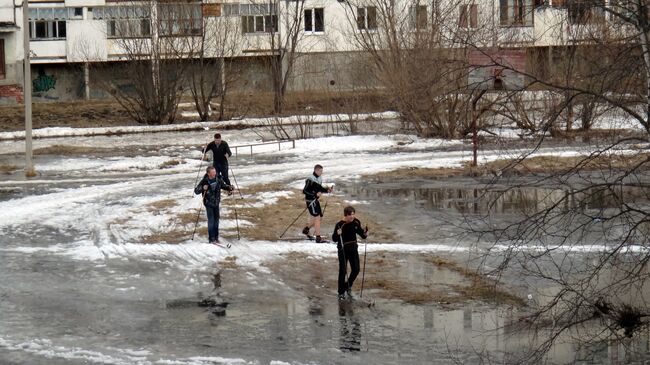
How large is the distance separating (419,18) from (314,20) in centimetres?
2227

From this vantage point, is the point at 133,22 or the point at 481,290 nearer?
the point at 481,290

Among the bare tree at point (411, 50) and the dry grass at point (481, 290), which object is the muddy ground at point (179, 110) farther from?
the dry grass at point (481, 290)

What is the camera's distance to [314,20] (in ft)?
209

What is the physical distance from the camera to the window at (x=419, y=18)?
4199 centimetres

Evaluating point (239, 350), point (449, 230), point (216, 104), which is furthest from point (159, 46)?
point (239, 350)

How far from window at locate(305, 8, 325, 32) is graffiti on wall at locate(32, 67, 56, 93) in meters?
15.8

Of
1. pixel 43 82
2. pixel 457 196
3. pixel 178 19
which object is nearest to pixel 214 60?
pixel 178 19

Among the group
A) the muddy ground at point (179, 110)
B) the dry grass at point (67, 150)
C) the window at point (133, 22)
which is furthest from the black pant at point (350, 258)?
the window at point (133, 22)

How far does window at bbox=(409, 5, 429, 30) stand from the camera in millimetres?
41987

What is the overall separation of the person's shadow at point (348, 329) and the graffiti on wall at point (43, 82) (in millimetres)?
50918

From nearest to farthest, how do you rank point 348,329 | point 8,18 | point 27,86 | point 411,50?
point 348,329 → point 27,86 → point 411,50 → point 8,18

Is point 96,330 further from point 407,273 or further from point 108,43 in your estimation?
point 108,43

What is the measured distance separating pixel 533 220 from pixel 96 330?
6.99 meters

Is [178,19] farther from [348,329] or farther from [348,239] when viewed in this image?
[348,329]
